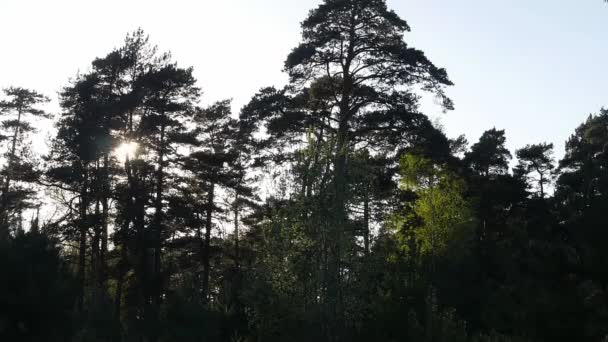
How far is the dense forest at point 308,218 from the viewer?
13.4 m

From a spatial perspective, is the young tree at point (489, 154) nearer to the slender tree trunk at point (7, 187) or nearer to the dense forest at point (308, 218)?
the dense forest at point (308, 218)

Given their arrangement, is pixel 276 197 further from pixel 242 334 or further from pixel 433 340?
pixel 433 340

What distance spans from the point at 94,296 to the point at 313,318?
9.27 metres

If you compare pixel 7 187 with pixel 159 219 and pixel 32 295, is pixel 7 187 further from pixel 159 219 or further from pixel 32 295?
pixel 32 295

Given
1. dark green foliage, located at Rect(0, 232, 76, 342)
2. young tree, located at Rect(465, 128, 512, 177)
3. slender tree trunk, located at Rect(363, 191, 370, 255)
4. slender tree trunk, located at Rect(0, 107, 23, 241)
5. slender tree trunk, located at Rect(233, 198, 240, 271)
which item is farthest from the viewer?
young tree, located at Rect(465, 128, 512, 177)

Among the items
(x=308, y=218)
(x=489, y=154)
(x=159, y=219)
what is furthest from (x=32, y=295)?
(x=489, y=154)

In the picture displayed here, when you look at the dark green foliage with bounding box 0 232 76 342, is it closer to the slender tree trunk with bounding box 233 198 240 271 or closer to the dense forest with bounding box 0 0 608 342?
the dense forest with bounding box 0 0 608 342

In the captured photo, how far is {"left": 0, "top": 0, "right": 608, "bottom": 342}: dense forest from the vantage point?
527 inches

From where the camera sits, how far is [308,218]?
15.9 meters

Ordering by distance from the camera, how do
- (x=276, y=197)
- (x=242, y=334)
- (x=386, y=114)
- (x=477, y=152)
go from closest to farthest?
(x=276, y=197), (x=242, y=334), (x=386, y=114), (x=477, y=152)

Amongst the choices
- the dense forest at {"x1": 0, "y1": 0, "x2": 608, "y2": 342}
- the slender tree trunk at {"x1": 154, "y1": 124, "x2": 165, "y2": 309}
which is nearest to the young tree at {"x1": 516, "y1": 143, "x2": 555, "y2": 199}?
the dense forest at {"x1": 0, "y1": 0, "x2": 608, "y2": 342}

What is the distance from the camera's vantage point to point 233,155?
32.6 metres

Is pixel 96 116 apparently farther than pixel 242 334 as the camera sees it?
Yes

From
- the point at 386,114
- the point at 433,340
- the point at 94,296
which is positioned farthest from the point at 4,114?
the point at 433,340
